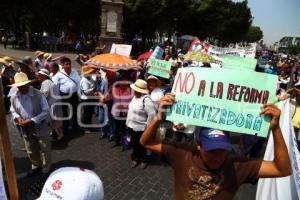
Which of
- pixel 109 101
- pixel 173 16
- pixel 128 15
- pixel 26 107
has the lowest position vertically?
pixel 109 101

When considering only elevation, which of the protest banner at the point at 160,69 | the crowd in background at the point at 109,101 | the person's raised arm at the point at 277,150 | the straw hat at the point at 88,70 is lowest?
the crowd in background at the point at 109,101

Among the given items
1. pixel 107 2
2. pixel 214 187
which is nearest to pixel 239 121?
pixel 214 187

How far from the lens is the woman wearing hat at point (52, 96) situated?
23.3 ft

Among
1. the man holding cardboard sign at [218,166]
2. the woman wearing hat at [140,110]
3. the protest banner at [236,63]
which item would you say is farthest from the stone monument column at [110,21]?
the man holding cardboard sign at [218,166]

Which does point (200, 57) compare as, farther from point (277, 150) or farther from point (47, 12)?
point (47, 12)

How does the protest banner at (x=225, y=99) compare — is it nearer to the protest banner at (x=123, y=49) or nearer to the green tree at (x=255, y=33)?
the protest banner at (x=123, y=49)

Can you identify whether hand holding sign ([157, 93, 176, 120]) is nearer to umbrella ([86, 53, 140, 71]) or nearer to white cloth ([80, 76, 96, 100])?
umbrella ([86, 53, 140, 71])

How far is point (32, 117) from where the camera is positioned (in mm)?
5367

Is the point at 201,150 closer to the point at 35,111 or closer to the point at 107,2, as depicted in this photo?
the point at 35,111

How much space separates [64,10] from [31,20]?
8169 mm

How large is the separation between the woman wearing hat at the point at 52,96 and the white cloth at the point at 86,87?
83 cm

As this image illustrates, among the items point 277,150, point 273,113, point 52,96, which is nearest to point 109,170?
point 52,96

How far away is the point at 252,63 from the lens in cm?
621

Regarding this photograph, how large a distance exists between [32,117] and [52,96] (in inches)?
78.0
